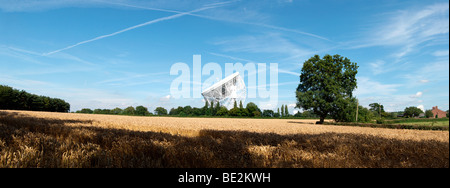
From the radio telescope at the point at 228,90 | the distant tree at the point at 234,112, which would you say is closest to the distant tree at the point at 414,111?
the radio telescope at the point at 228,90

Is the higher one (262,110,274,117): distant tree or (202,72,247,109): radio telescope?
(202,72,247,109): radio telescope

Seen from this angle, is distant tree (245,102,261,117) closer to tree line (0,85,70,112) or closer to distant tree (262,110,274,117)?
distant tree (262,110,274,117)

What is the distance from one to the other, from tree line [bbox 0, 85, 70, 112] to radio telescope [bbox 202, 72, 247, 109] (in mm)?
89533

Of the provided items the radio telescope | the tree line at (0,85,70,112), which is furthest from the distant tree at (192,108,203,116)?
the tree line at (0,85,70,112)

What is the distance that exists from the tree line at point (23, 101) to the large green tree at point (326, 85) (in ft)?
418

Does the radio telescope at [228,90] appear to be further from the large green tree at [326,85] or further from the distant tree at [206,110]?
the large green tree at [326,85]

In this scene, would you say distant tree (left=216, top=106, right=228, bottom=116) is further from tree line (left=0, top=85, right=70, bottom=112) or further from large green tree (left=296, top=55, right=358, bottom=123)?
tree line (left=0, top=85, right=70, bottom=112)

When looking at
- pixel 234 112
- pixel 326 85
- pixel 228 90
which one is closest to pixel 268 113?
pixel 234 112

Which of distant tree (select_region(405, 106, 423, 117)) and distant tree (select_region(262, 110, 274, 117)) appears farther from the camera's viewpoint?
distant tree (select_region(262, 110, 274, 117))

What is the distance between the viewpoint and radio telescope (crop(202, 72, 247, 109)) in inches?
3509

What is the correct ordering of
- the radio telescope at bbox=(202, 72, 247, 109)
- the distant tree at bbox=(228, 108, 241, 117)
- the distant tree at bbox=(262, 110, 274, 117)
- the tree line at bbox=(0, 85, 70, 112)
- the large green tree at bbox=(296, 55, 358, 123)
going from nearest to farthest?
the large green tree at bbox=(296, 55, 358, 123) < the radio telescope at bbox=(202, 72, 247, 109) < the tree line at bbox=(0, 85, 70, 112) < the distant tree at bbox=(228, 108, 241, 117) < the distant tree at bbox=(262, 110, 274, 117)

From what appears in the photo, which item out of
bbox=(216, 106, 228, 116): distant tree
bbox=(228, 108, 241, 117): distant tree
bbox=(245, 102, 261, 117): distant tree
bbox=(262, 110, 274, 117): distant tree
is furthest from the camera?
bbox=(262, 110, 274, 117): distant tree

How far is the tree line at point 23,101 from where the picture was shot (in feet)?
348
